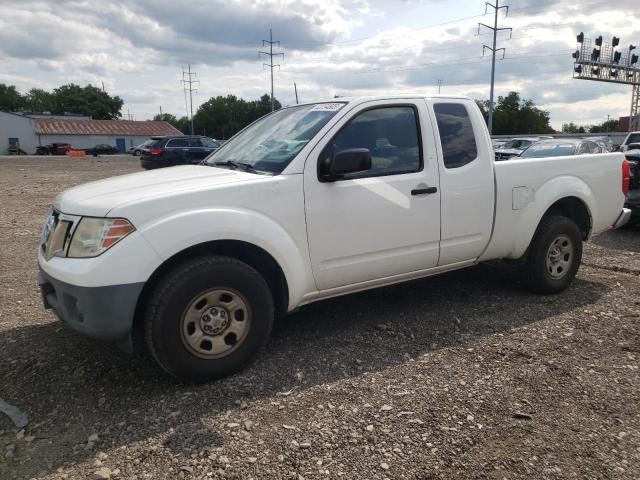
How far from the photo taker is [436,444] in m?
2.75

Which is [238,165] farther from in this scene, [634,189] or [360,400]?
[634,189]

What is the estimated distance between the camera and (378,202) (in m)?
3.83

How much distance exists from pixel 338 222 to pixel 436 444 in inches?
62.9

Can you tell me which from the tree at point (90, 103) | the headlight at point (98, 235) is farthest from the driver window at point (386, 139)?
the tree at point (90, 103)

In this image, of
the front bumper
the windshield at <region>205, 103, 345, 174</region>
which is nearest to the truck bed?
the windshield at <region>205, 103, 345, 174</region>

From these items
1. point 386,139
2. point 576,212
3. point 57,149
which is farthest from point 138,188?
point 57,149

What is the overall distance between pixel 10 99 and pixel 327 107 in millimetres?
122105

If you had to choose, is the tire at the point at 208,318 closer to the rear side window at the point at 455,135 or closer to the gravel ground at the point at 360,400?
the gravel ground at the point at 360,400

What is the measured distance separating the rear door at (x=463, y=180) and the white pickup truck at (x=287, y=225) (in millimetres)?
13

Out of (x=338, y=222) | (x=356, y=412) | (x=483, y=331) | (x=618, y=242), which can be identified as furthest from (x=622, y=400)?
(x=618, y=242)

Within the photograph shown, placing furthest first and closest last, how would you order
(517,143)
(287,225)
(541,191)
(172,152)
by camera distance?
(172,152) → (517,143) → (541,191) → (287,225)

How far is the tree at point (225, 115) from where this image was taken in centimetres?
9744

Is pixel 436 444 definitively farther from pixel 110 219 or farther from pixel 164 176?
pixel 164 176

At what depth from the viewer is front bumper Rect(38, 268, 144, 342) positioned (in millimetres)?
2949
